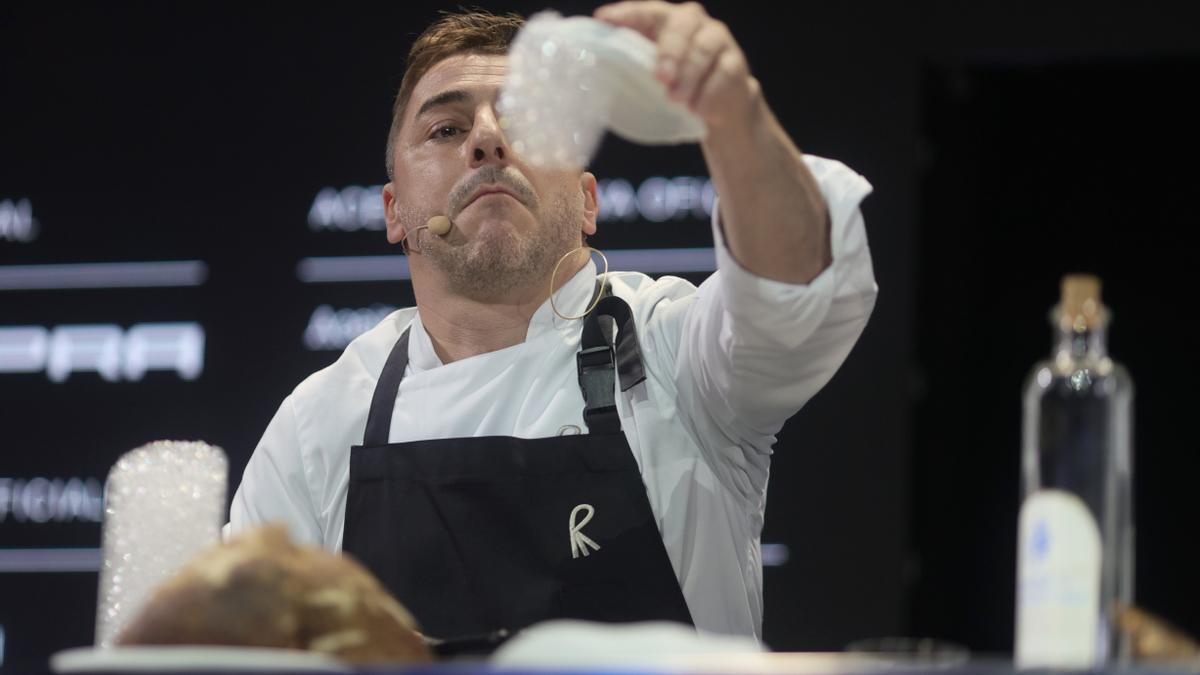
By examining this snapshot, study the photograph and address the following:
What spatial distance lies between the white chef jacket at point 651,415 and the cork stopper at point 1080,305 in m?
0.52

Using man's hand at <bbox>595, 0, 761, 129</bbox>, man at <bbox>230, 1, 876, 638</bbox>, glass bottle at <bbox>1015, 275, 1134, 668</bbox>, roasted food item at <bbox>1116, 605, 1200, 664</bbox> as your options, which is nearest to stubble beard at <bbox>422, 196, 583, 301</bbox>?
man at <bbox>230, 1, 876, 638</bbox>

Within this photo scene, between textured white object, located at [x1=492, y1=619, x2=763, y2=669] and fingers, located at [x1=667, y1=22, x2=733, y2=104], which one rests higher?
fingers, located at [x1=667, y1=22, x2=733, y2=104]

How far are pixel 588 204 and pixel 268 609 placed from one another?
1.32 metres

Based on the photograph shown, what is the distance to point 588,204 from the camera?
2141mm

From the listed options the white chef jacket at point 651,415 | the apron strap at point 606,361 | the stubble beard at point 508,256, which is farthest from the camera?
the stubble beard at point 508,256

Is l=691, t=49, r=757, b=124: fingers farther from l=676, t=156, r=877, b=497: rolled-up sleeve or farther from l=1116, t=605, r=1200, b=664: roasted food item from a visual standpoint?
l=1116, t=605, r=1200, b=664: roasted food item

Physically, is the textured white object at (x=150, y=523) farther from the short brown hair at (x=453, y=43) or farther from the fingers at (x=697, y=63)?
the short brown hair at (x=453, y=43)

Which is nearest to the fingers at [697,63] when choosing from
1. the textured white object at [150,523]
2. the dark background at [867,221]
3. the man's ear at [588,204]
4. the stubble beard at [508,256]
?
the textured white object at [150,523]

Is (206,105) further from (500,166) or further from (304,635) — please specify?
(304,635)

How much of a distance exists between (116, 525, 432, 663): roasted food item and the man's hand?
19.0 inches

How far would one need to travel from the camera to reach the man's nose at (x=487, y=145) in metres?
1.93

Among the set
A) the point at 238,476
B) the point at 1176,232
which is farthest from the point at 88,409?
the point at 1176,232

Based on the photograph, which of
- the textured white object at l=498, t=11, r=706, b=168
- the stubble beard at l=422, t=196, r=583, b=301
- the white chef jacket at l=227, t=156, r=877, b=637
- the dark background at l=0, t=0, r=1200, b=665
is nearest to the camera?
the textured white object at l=498, t=11, r=706, b=168

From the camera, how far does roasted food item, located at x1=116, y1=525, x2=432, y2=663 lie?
2.87 feet
